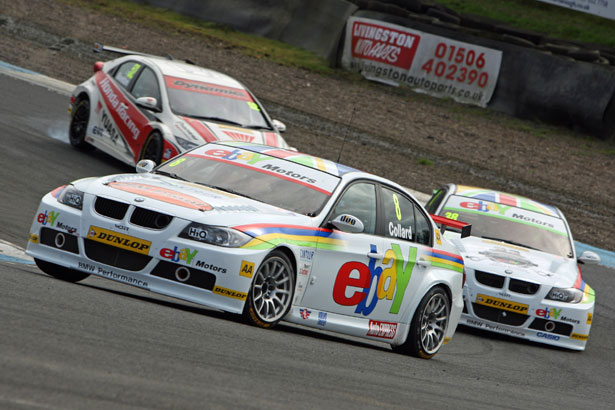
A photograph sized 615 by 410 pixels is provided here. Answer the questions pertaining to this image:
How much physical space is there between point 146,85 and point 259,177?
22.6ft

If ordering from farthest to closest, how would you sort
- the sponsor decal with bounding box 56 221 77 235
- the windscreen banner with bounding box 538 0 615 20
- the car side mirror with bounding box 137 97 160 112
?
the windscreen banner with bounding box 538 0 615 20 < the car side mirror with bounding box 137 97 160 112 < the sponsor decal with bounding box 56 221 77 235

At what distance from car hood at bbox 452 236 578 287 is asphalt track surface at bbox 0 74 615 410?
2.41 ft

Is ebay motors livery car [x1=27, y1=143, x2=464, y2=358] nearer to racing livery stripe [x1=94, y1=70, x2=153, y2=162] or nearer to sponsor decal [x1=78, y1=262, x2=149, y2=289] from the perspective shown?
sponsor decal [x1=78, y1=262, x2=149, y2=289]

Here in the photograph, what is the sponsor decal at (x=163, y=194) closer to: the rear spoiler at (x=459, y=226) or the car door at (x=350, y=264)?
the car door at (x=350, y=264)

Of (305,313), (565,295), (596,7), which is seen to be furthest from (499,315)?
(596,7)

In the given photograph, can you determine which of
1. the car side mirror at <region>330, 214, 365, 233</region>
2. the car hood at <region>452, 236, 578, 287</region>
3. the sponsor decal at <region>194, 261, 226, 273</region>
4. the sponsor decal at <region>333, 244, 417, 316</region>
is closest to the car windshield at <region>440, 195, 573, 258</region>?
the car hood at <region>452, 236, 578, 287</region>

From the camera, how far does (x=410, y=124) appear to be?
24141 millimetres

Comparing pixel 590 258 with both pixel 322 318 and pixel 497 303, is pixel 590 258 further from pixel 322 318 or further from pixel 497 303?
pixel 322 318

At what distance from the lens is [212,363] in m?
5.65

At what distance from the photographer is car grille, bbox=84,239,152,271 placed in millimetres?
7336

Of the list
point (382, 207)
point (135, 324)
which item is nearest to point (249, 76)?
point (382, 207)

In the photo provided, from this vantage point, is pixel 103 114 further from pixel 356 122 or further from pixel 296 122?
pixel 356 122

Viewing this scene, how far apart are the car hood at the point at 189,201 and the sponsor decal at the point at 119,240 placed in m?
0.24

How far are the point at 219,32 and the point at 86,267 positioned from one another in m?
22.3
